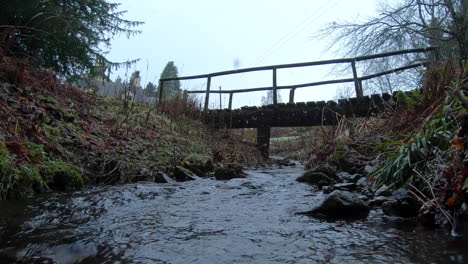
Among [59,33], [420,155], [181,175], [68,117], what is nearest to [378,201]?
[420,155]

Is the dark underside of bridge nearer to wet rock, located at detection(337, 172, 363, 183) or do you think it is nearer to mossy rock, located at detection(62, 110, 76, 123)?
wet rock, located at detection(337, 172, 363, 183)

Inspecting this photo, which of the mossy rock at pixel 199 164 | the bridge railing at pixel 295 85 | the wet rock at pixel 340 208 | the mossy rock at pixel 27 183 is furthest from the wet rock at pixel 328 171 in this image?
the bridge railing at pixel 295 85

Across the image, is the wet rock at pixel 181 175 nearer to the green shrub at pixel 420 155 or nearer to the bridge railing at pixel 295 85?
the green shrub at pixel 420 155

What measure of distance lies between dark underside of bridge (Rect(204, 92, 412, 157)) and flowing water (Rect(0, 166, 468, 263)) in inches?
213

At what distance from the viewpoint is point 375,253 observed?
1435mm

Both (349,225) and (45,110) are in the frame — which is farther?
(45,110)

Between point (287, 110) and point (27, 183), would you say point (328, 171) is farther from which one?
point (287, 110)

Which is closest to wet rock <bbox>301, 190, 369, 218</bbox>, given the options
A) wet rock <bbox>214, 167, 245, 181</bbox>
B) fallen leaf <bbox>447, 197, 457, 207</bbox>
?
fallen leaf <bbox>447, 197, 457, 207</bbox>

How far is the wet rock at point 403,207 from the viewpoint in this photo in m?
2.01

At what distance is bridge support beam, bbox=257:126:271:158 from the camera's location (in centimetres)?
866

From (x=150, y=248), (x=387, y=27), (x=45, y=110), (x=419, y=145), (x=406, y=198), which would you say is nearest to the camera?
(x=150, y=248)

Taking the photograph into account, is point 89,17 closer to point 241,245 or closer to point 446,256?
point 241,245

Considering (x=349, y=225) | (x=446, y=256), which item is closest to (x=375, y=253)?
(x=446, y=256)

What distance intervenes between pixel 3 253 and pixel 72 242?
0.30 m
